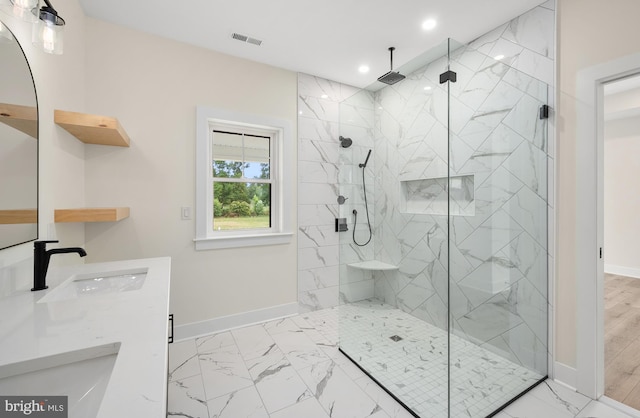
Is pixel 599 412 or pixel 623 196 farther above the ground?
pixel 623 196

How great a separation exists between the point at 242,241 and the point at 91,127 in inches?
61.8

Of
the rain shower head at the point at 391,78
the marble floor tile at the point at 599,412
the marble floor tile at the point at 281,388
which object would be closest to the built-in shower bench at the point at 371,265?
the marble floor tile at the point at 281,388

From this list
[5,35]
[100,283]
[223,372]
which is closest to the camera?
[5,35]

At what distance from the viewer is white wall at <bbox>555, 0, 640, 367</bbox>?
1819 mm

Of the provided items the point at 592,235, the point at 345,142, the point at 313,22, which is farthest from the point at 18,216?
the point at 592,235

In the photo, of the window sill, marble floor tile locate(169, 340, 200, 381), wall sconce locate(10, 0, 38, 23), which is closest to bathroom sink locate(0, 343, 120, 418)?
wall sconce locate(10, 0, 38, 23)

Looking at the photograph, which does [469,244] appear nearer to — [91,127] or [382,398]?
[382,398]

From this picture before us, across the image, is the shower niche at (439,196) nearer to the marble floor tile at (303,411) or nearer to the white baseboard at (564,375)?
the white baseboard at (564,375)

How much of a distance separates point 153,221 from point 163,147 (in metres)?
0.69

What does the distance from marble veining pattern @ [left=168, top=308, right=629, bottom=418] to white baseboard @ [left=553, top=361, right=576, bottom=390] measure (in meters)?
0.04

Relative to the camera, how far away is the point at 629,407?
172 cm

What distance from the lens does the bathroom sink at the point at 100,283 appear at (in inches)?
53.8

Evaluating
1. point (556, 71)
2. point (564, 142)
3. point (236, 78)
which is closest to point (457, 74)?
point (556, 71)

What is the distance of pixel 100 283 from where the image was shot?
5.16 ft
